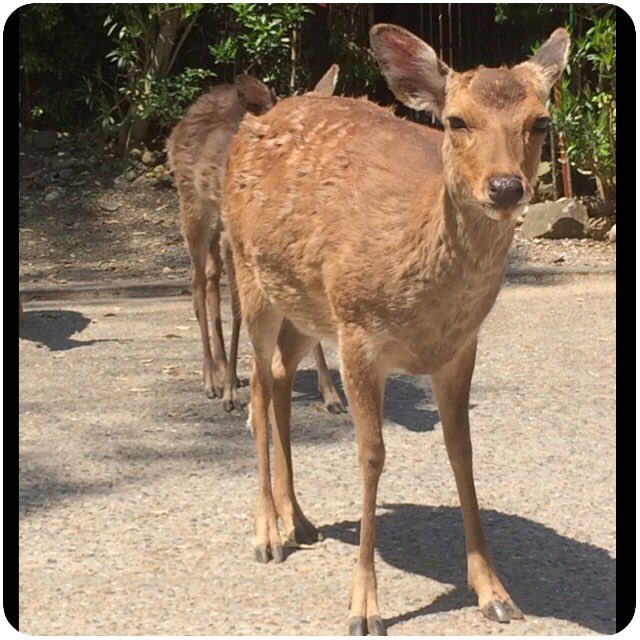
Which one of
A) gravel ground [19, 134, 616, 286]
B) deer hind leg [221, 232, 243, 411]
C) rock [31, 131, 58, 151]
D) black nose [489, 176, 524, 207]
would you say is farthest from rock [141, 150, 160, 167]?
black nose [489, 176, 524, 207]

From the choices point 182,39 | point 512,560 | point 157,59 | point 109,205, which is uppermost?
point 182,39

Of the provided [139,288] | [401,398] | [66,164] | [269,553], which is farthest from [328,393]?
[66,164]

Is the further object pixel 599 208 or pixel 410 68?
pixel 599 208

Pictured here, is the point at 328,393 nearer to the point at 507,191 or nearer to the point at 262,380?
the point at 262,380

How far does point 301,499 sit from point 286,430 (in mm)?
455

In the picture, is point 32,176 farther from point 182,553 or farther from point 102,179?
point 182,553

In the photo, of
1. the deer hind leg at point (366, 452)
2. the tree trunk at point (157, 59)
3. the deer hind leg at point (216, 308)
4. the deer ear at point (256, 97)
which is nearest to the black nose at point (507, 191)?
the deer hind leg at point (366, 452)

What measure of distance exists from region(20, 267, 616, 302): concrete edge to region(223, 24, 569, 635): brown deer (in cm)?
507

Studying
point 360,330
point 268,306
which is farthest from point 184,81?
point 360,330

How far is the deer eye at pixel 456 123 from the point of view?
13.7ft

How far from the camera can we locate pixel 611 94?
11812mm

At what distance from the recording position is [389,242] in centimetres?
456

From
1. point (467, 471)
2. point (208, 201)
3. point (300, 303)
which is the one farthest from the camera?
point (208, 201)

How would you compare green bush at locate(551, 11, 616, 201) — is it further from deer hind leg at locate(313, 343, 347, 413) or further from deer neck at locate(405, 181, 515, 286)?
deer neck at locate(405, 181, 515, 286)
